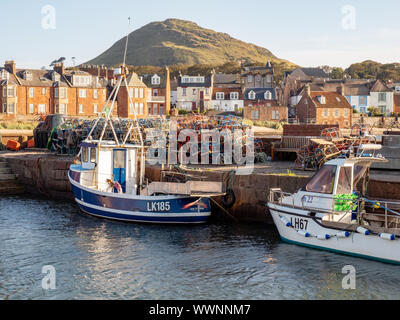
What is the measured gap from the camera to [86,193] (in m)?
A: 21.7

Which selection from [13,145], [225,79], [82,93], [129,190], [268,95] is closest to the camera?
[129,190]

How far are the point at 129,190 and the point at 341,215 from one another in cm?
905

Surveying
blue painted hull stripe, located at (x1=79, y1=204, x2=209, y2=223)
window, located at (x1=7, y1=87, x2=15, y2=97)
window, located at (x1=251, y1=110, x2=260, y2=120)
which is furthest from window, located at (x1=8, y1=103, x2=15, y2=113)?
blue painted hull stripe, located at (x1=79, y1=204, x2=209, y2=223)

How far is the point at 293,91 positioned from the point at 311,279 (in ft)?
224

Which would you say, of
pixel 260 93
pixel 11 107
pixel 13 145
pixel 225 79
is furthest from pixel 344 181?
pixel 225 79

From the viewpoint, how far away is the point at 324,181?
16.6 meters

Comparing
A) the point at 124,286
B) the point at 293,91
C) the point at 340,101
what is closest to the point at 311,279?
the point at 124,286

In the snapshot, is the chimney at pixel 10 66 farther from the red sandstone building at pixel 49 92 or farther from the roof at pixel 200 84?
the roof at pixel 200 84

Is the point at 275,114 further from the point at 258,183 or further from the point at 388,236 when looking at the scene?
the point at 388,236

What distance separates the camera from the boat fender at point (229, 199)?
67.7 feet

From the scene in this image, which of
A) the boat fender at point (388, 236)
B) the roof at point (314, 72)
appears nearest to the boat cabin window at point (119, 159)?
the boat fender at point (388, 236)

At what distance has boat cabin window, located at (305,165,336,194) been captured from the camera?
16.4m

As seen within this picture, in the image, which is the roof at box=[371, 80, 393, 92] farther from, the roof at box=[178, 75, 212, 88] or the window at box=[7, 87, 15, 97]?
the window at box=[7, 87, 15, 97]
